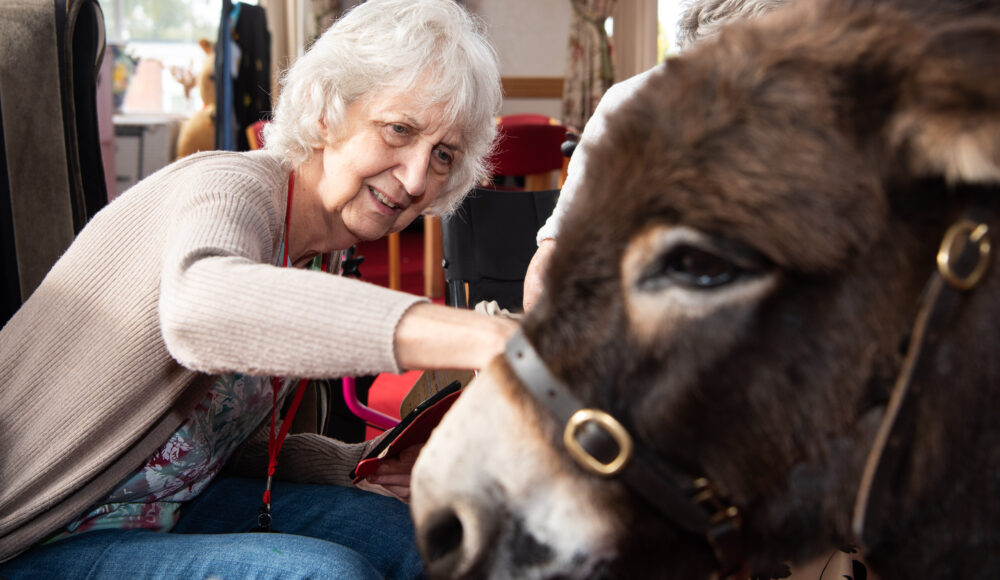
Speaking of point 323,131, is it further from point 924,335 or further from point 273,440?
point 924,335

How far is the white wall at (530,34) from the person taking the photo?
7.38 metres

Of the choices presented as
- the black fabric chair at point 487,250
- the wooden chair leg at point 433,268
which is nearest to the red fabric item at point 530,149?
the wooden chair leg at point 433,268

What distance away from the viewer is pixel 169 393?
114 cm

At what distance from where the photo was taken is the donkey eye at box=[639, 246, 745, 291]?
64 cm

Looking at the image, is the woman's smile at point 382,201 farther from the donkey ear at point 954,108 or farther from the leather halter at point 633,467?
the donkey ear at point 954,108

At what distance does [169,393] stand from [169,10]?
6.84 meters

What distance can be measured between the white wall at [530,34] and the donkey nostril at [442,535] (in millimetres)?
7032

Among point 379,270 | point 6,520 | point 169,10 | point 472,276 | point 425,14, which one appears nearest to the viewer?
point 6,520

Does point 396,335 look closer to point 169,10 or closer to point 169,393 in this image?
point 169,393

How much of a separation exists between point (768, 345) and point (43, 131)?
156 cm

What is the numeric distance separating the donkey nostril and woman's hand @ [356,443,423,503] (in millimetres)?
716

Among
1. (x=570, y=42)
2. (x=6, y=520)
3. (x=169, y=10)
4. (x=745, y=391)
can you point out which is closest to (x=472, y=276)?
(x=6, y=520)

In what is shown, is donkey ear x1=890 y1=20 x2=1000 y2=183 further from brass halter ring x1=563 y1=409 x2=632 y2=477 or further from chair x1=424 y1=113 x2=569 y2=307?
chair x1=424 y1=113 x2=569 y2=307

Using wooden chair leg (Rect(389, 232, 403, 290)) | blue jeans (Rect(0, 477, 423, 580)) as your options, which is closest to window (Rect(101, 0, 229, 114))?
wooden chair leg (Rect(389, 232, 403, 290))
